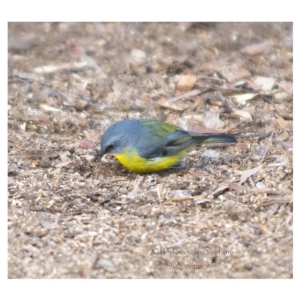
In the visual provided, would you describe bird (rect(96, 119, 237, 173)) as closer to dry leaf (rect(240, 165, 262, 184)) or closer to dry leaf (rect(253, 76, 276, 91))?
dry leaf (rect(240, 165, 262, 184))

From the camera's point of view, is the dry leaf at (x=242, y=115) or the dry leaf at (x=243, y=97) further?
the dry leaf at (x=243, y=97)

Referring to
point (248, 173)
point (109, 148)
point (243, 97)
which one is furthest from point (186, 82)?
point (248, 173)

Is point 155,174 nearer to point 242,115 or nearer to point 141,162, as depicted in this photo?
point 141,162

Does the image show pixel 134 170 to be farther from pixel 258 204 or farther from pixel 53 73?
pixel 53 73

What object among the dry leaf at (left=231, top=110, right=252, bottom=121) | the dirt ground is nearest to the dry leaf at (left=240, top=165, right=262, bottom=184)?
the dirt ground

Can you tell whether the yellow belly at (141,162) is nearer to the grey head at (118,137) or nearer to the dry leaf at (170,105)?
the grey head at (118,137)

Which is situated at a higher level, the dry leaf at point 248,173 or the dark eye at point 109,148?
the dark eye at point 109,148

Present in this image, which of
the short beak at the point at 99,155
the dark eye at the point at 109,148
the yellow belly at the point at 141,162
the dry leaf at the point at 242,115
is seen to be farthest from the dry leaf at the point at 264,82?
the short beak at the point at 99,155
